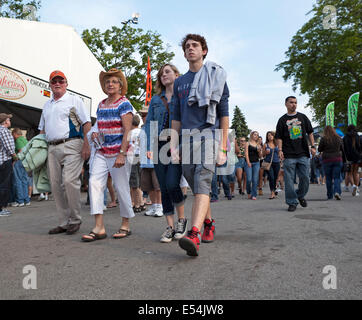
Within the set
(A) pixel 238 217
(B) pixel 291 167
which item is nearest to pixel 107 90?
(A) pixel 238 217

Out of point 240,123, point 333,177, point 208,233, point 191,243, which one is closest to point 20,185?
point 208,233

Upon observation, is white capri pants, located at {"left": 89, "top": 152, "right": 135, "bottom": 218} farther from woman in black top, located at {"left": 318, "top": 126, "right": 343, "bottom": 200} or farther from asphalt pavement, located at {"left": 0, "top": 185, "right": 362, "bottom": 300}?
woman in black top, located at {"left": 318, "top": 126, "right": 343, "bottom": 200}

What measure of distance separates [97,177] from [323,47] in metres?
26.4

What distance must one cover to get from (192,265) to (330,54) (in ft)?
87.2

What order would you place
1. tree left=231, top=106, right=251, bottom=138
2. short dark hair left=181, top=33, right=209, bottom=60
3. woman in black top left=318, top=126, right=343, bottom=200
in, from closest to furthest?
1. short dark hair left=181, top=33, right=209, bottom=60
2. woman in black top left=318, top=126, right=343, bottom=200
3. tree left=231, top=106, right=251, bottom=138

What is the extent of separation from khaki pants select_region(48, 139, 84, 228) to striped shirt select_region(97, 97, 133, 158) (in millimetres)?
559

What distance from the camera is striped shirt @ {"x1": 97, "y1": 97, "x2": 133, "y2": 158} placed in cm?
434

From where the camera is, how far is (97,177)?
4324mm

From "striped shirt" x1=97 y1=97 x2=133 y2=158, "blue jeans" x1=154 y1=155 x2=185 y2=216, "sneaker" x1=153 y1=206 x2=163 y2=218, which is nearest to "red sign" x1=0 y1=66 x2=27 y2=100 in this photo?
"sneaker" x1=153 y1=206 x2=163 y2=218

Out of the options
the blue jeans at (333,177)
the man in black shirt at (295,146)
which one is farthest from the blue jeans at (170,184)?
the blue jeans at (333,177)

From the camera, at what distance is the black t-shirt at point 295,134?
6.91 m

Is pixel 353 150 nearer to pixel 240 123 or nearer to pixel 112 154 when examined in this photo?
pixel 112 154

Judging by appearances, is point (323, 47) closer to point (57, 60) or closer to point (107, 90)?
point (57, 60)

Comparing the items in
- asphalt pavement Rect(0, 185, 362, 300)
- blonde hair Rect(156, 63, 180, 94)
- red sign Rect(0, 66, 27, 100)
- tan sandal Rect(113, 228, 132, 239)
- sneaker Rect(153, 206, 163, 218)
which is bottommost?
asphalt pavement Rect(0, 185, 362, 300)
